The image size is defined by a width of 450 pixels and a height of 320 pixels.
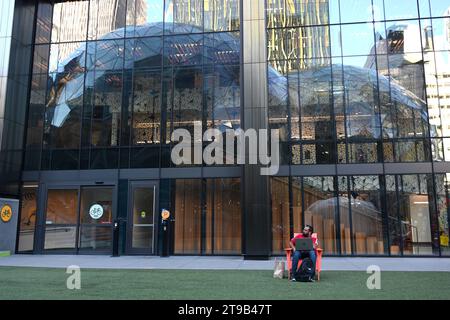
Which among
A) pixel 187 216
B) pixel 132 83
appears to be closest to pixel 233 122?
pixel 187 216

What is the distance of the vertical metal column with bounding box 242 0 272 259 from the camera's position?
1592 cm

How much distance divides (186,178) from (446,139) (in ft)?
34.8

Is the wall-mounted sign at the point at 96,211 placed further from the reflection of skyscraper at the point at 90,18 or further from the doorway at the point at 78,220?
the reflection of skyscraper at the point at 90,18

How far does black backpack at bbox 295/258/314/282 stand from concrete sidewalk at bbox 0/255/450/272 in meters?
2.50

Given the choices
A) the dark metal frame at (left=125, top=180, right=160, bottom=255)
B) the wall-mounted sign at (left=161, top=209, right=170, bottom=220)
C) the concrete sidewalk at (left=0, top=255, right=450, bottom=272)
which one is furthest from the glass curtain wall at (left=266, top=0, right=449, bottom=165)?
the dark metal frame at (left=125, top=180, right=160, bottom=255)

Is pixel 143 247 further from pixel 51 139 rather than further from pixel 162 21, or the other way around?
pixel 162 21

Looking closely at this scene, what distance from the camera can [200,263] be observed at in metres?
14.6

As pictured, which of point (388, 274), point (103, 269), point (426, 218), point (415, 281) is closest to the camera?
point (415, 281)

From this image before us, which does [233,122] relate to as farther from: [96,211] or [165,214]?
[96,211]

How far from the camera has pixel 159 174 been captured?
1778 centimetres

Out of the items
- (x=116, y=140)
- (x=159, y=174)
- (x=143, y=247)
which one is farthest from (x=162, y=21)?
(x=143, y=247)

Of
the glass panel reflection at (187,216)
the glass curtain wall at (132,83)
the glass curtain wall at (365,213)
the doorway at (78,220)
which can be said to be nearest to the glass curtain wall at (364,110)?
the glass curtain wall at (365,213)

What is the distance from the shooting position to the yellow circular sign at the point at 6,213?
1744cm

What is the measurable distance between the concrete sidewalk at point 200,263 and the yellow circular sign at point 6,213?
1.71 meters
